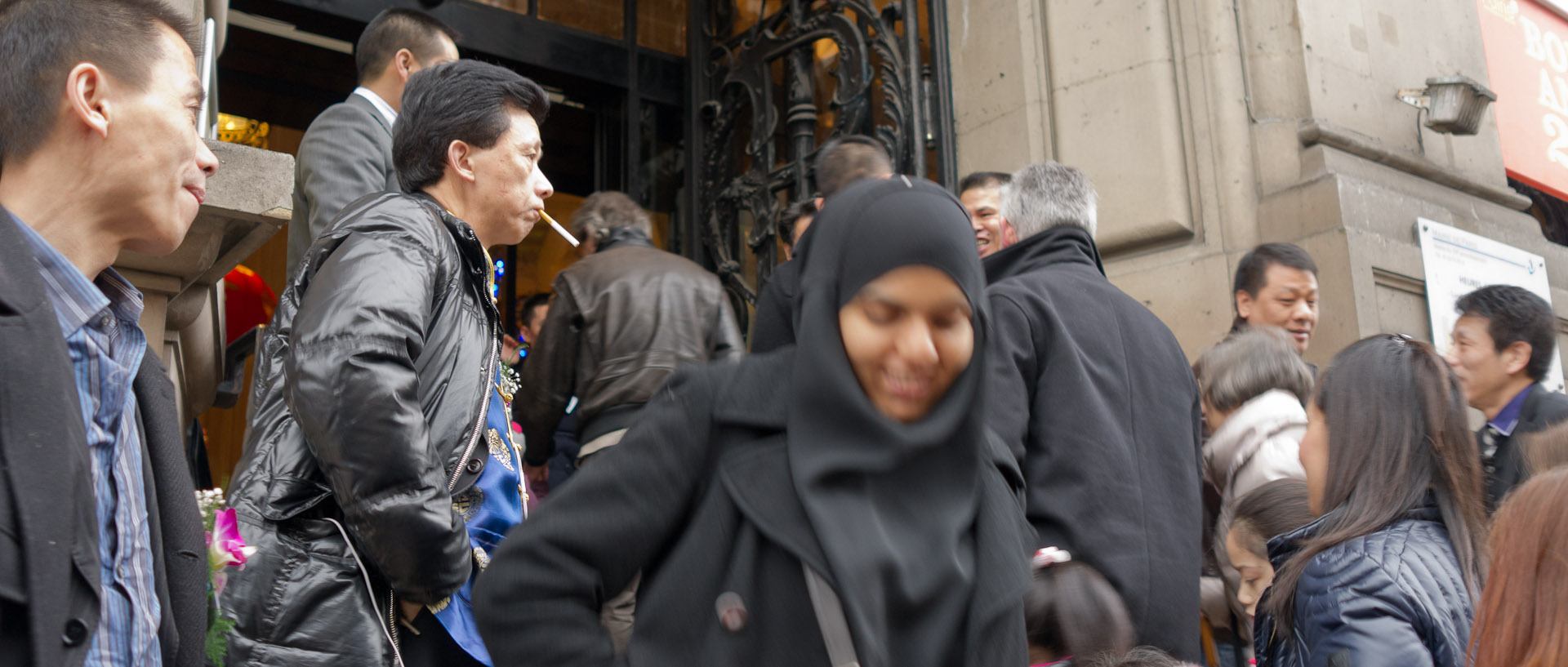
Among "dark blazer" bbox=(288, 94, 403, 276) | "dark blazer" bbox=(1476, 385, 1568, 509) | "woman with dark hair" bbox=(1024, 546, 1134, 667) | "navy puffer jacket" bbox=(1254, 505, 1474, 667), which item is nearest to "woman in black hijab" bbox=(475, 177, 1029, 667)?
"woman with dark hair" bbox=(1024, 546, 1134, 667)

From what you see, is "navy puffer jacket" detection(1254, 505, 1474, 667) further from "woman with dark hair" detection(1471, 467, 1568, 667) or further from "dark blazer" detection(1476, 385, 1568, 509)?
"dark blazer" detection(1476, 385, 1568, 509)

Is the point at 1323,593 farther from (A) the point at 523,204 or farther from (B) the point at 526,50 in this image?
(B) the point at 526,50

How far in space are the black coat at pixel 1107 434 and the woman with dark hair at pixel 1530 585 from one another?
34.8 inches

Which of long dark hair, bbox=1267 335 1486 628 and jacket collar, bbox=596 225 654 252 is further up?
jacket collar, bbox=596 225 654 252

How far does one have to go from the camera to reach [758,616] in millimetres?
1721

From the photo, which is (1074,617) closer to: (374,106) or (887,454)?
(887,454)

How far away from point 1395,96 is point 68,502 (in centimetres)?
674

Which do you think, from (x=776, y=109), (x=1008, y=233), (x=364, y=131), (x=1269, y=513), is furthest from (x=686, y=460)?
(x=776, y=109)

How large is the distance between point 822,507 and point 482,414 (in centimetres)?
116

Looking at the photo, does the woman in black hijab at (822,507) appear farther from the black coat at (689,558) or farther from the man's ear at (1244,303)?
the man's ear at (1244,303)

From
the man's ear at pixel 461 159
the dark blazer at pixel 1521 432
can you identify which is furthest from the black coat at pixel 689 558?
the dark blazer at pixel 1521 432

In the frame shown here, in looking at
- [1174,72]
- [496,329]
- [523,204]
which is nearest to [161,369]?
[496,329]

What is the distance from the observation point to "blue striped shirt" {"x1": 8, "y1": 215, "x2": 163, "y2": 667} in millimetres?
1774

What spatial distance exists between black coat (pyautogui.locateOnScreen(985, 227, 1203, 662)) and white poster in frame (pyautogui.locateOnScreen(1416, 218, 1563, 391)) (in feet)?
11.9
